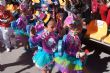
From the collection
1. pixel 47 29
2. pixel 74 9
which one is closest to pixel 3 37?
pixel 74 9

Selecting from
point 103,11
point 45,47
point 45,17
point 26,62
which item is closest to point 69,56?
point 45,47

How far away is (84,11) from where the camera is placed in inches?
352

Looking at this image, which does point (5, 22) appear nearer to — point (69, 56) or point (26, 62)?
point (26, 62)

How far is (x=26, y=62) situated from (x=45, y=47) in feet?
6.11

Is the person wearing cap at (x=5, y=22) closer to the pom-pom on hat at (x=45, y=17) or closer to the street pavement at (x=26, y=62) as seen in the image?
the street pavement at (x=26, y=62)

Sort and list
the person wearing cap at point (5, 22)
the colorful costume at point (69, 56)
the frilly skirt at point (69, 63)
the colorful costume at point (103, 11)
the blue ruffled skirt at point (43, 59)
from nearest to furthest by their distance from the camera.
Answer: the colorful costume at point (69, 56) → the frilly skirt at point (69, 63) → the blue ruffled skirt at point (43, 59) → the person wearing cap at point (5, 22) → the colorful costume at point (103, 11)

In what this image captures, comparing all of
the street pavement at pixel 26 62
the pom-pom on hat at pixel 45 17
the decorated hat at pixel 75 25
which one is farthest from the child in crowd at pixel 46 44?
the pom-pom on hat at pixel 45 17

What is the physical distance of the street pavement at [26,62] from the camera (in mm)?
7645

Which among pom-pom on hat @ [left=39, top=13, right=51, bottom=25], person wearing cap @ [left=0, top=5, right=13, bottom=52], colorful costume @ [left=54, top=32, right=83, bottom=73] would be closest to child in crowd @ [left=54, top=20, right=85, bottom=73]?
colorful costume @ [left=54, top=32, right=83, bottom=73]

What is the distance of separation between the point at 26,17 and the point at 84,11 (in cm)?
184

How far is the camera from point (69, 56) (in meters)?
6.38

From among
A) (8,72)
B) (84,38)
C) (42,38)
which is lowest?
(8,72)

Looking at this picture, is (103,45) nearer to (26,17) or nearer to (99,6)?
(99,6)

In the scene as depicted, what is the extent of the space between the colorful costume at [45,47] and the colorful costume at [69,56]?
0.71 ft
